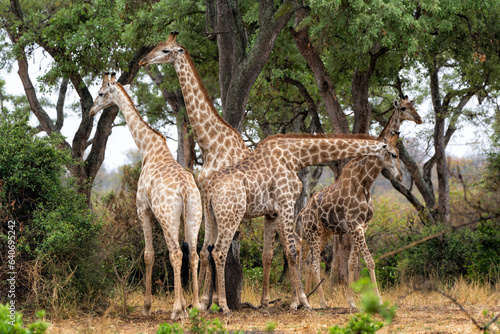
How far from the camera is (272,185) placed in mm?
7555

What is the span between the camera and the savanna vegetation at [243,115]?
7926mm

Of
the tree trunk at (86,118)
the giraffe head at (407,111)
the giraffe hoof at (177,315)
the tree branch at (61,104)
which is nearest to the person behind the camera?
the giraffe hoof at (177,315)

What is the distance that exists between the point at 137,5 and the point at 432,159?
9539 mm

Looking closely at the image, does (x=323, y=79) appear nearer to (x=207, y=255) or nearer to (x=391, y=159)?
(x=391, y=159)

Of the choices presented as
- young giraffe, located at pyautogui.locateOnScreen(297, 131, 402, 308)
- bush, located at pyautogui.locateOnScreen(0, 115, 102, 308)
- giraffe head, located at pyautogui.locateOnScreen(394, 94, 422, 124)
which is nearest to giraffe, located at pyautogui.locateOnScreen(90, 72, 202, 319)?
bush, located at pyautogui.locateOnScreen(0, 115, 102, 308)

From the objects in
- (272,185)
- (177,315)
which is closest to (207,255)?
(177,315)

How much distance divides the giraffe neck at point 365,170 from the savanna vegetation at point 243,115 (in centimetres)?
140

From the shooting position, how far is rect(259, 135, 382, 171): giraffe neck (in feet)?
25.3

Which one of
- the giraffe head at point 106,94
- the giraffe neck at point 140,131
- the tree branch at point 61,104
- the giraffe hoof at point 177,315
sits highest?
the tree branch at point 61,104

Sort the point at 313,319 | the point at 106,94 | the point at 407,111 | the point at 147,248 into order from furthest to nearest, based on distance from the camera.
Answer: the point at 407,111 → the point at 106,94 → the point at 147,248 → the point at 313,319

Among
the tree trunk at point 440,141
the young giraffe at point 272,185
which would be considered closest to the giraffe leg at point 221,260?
the young giraffe at point 272,185

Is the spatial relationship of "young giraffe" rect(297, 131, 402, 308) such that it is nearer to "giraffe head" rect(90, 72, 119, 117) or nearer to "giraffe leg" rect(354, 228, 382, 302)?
"giraffe leg" rect(354, 228, 382, 302)

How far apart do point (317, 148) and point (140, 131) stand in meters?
2.82

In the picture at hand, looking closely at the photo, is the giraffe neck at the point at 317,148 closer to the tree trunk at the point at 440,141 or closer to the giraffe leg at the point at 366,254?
the giraffe leg at the point at 366,254
